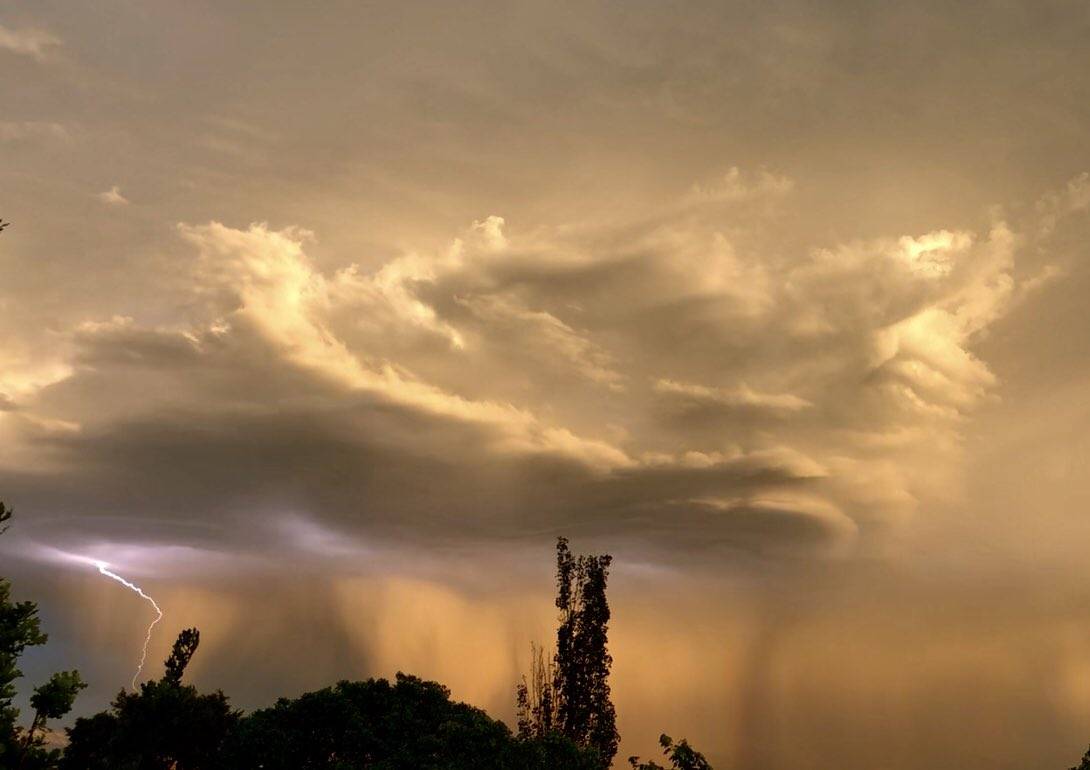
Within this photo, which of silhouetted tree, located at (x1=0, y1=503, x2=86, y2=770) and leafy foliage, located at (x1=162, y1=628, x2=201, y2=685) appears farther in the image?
leafy foliage, located at (x1=162, y1=628, x2=201, y2=685)

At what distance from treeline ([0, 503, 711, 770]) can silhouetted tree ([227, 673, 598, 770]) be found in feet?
0.16

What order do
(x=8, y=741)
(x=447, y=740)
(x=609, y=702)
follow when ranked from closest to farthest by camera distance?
(x=8, y=741), (x=447, y=740), (x=609, y=702)

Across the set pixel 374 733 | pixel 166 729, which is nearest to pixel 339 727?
pixel 374 733

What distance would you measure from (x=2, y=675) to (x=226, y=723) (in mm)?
21265

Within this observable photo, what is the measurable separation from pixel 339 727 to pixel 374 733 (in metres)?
1.81

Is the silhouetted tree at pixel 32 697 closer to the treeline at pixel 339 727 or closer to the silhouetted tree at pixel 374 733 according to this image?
the treeline at pixel 339 727

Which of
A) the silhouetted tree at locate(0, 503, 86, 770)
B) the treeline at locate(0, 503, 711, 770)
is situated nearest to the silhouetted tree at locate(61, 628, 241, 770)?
the treeline at locate(0, 503, 711, 770)

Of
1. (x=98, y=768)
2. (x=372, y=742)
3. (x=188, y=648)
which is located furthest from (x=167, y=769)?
(x=188, y=648)

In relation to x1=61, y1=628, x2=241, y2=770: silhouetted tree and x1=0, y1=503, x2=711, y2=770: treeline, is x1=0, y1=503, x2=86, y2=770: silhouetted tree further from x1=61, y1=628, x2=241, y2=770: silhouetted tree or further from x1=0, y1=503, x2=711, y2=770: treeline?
x1=61, y1=628, x2=241, y2=770: silhouetted tree

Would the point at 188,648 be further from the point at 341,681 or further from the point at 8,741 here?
the point at 8,741

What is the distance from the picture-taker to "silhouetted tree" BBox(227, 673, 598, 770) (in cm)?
4053

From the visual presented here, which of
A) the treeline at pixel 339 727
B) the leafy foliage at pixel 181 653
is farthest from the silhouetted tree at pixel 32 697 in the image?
the leafy foliage at pixel 181 653

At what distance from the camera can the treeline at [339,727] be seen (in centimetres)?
3412

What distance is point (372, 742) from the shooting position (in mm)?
43656
